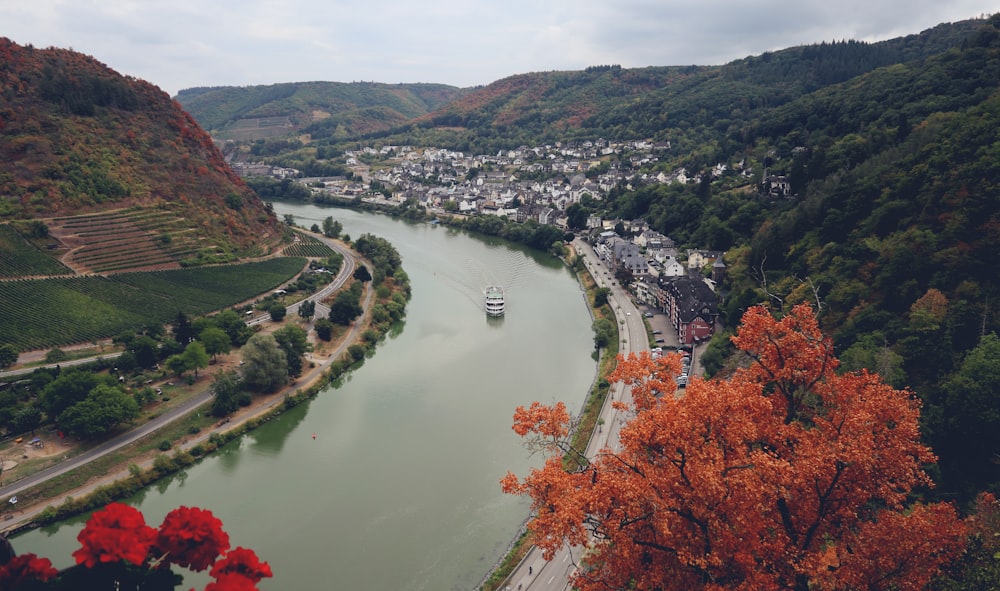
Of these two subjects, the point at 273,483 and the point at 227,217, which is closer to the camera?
the point at 273,483

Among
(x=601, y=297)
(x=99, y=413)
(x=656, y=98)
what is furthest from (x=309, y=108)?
(x=99, y=413)

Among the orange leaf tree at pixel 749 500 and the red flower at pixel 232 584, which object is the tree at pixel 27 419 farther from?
the red flower at pixel 232 584

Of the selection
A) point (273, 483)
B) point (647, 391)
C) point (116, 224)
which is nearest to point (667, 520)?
point (647, 391)

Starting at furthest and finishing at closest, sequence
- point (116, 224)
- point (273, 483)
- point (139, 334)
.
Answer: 1. point (116, 224)
2. point (139, 334)
3. point (273, 483)

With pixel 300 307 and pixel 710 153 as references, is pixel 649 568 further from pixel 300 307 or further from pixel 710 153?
pixel 710 153

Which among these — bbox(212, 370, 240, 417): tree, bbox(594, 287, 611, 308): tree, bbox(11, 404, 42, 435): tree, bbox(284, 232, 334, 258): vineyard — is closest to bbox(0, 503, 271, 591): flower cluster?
bbox(212, 370, 240, 417): tree

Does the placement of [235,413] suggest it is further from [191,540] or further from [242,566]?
[242,566]

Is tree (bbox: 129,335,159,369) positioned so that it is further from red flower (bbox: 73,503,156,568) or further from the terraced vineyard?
red flower (bbox: 73,503,156,568)
